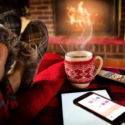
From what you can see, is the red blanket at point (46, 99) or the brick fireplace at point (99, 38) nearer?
the red blanket at point (46, 99)

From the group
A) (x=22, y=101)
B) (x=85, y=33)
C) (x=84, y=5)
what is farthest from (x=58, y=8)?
(x=22, y=101)

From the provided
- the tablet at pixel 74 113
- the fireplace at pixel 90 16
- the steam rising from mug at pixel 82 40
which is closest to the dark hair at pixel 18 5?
the fireplace at pixel 90 16

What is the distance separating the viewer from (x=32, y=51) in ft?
1.66

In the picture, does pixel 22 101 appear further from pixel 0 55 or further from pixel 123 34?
pixel 123 34

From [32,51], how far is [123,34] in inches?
55.4

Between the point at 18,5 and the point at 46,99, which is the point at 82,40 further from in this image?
the point at 46,99

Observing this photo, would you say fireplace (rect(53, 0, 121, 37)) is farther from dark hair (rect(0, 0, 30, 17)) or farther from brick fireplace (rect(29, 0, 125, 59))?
dark hair (rect(0, 0, 30, 17))

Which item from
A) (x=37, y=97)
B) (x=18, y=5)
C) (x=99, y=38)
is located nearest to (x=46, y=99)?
(x=37, y=97)

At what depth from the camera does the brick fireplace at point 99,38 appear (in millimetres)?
1558

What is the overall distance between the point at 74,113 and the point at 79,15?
1.55m

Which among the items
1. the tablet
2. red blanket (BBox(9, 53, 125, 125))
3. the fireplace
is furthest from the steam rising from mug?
the tablet

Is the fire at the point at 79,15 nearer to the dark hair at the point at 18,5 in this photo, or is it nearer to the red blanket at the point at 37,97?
the dark hair at the point at 18,5

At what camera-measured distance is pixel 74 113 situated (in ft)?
1.25

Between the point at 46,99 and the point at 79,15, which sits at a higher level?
the point at 79,15
